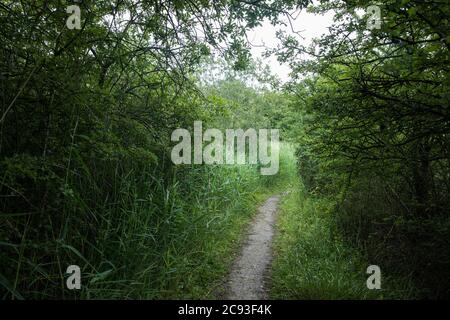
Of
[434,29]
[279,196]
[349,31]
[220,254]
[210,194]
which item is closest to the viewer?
[434,29]

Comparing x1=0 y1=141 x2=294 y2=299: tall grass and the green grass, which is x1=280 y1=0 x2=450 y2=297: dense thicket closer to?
the green grass

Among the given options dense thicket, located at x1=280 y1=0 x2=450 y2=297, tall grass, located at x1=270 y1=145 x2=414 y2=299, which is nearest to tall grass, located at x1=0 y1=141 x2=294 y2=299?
tall grass, located at x1=270 y1=145 x2=414 y2=299

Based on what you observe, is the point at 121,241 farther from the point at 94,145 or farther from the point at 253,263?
the point at 253,263

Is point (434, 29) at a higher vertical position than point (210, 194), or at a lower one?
higher

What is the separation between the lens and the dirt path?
3.70 m

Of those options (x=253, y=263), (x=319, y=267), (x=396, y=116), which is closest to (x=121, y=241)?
(x=253, y=263)

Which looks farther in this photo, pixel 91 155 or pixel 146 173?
pixel 146 173

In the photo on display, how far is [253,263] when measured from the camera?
4582 millimetres

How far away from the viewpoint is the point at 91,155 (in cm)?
296

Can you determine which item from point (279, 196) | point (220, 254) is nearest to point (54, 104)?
point (220, 254)

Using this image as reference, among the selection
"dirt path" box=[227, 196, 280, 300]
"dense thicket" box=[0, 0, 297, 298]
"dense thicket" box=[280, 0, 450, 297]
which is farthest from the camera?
"dirt path" box=[227, 196, 280, 300]

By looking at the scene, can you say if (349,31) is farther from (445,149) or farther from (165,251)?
(165,251)

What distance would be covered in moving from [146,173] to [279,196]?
20.1ft
